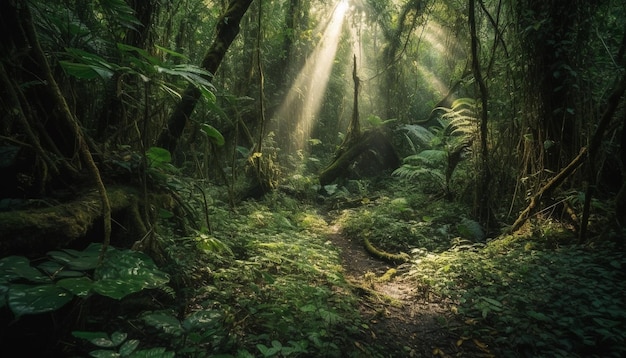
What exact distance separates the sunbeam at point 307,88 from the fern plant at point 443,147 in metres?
3.24

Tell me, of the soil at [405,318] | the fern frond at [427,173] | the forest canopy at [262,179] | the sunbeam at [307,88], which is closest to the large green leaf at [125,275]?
the forest canopy at [262,179]

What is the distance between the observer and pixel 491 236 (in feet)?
17.2

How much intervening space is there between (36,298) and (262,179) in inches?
242

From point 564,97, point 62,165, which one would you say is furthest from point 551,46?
point 62,165

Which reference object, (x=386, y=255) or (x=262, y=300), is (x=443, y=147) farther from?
(x=262, y=300)

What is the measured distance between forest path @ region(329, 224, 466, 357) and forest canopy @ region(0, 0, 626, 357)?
0.13 metres

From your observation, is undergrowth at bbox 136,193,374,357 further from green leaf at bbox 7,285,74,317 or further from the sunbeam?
the sunbeam

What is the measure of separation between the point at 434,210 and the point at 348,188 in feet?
11.0

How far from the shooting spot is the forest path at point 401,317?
A: 2.67 m

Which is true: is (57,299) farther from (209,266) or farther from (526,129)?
(526,129)

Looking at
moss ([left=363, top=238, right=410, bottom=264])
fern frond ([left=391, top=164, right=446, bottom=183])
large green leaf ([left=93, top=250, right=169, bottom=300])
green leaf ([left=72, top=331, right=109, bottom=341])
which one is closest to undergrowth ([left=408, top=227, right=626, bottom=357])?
moss ([left=363, top=238, right=410, bottom=264])

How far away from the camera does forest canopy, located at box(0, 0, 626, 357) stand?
193 centimetres

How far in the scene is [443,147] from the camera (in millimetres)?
9461

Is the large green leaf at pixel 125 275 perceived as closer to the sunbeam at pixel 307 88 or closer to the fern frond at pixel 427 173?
the fern frond at pixel 427 173
